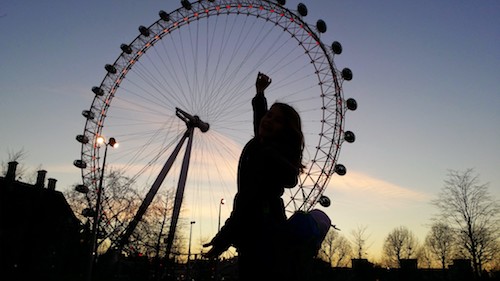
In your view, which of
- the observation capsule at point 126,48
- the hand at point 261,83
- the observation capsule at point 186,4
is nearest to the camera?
the hand at point 261,83

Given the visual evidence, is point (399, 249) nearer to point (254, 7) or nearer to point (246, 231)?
point (254, 7)

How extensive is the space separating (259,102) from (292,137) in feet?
1.64

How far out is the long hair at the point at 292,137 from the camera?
95.7 inches

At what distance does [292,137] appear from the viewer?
2465 millimetres

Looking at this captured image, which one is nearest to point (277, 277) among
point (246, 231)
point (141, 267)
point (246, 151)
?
point (246, 231)

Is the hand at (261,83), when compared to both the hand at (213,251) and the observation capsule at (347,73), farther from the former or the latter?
the observation capsule at (347,73)

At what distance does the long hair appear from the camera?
243 cm

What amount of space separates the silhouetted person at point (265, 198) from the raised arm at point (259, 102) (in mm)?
175

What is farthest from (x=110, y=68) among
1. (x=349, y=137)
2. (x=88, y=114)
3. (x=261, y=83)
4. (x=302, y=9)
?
(x=261, y=83)

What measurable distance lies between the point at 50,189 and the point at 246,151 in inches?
1827

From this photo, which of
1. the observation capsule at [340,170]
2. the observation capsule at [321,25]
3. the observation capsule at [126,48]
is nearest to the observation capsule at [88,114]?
the observation capsule at [126,48]

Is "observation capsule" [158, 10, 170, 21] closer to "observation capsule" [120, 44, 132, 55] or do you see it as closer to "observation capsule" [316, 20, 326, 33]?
"observation capsule" [120, 44, 132, 55]

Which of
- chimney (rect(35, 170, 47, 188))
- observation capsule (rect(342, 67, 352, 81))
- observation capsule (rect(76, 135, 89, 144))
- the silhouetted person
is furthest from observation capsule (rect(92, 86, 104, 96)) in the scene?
the silhouetted person

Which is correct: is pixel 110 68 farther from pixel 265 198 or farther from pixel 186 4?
pixel 265 198
